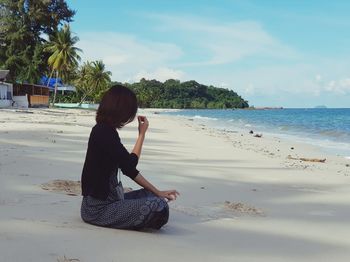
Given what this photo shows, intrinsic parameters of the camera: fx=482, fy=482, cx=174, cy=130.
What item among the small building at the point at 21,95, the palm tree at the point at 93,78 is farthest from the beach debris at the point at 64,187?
the palm tree at the point at 93,78

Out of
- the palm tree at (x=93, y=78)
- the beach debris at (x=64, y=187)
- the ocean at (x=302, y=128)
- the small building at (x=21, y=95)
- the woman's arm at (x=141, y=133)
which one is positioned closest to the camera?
the woman's arm at (x=141, y=133)

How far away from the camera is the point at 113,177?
12.5 ft

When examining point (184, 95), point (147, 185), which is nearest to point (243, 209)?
point (147, 185)

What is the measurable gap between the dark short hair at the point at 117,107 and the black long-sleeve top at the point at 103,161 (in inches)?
2.6

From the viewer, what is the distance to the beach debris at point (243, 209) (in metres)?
4.99

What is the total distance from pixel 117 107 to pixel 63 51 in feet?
157

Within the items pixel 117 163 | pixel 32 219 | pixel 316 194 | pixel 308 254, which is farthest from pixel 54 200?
pixel 316 194

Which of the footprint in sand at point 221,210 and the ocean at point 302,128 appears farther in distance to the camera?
the ocean at point 302,128

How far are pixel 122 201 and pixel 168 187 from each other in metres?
2.46

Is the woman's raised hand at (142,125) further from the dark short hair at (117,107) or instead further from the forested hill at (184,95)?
the forested hill at (184,95)

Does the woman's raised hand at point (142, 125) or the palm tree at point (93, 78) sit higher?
the palm tree at point (93, 78)

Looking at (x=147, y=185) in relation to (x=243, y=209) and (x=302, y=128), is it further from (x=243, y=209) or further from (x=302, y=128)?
(x=302, y=128)

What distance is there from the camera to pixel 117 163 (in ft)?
12.1

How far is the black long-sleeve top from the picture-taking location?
3.65 metres
